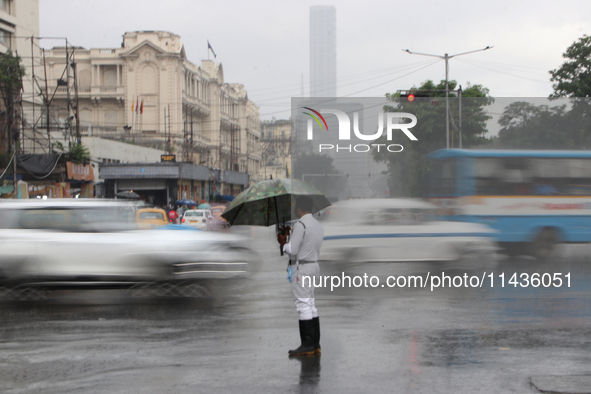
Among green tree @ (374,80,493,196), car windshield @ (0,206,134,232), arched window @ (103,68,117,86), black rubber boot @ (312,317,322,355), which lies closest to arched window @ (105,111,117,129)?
arched window @ (103,68,117,86)

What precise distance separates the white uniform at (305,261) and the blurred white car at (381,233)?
5.40 meters

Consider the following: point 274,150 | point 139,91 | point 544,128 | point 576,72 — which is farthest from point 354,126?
point 274,150

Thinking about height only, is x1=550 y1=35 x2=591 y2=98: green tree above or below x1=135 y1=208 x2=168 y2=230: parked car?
above

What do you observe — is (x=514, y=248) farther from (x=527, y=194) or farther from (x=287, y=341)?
(x=287, y=341)

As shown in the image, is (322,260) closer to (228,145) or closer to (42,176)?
(42,176)

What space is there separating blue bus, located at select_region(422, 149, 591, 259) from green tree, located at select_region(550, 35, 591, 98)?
20.7 metres

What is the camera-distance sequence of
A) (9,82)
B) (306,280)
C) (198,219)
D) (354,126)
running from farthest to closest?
(9,82), (198,219), (354,126), (306,280)

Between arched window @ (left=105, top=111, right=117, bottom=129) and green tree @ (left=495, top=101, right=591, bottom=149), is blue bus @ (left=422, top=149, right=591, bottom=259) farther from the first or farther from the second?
arched window @ (left=105, top=111, right=117, bottom=129)

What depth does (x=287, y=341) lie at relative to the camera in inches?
281

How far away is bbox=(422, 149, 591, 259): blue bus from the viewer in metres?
14.3

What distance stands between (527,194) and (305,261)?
9.50 meters

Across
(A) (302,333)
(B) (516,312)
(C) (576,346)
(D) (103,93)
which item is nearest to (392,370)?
(A) (302,333)

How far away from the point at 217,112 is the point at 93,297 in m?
72.5

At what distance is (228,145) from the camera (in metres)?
87.9
